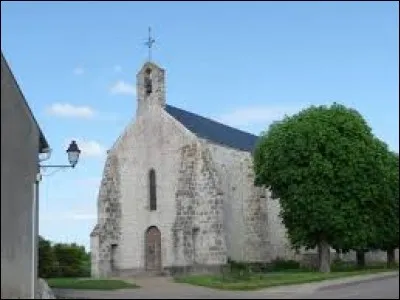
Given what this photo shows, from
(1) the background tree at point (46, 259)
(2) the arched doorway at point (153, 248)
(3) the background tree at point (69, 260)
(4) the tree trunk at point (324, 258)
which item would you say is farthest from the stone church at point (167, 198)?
(4) the tree trunk at point (324, 258)

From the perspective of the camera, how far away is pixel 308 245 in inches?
1607

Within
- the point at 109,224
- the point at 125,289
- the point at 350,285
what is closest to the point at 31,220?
the point at 125,289

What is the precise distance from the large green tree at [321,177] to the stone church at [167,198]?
449 cm

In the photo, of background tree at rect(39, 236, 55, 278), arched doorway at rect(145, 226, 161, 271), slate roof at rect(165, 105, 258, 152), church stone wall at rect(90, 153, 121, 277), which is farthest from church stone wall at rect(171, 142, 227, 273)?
background tree at rect(39, 236, 55, 278)

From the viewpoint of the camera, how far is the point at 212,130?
1944 inches

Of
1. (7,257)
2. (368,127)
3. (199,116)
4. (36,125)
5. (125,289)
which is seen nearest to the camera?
(7,257)

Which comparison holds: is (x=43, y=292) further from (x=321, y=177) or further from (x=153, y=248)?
(x=153, y=248)

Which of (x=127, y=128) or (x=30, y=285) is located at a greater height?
(x=127, y=128)

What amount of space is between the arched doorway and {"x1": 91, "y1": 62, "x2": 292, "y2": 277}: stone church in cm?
3

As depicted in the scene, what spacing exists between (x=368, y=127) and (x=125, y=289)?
2067 cm

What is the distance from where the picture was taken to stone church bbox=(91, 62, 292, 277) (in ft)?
139

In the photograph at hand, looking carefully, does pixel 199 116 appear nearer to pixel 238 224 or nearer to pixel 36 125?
pixel 238 224

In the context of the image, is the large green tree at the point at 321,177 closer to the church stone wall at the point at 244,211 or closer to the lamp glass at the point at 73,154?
the church stone wall at the point at 244,211

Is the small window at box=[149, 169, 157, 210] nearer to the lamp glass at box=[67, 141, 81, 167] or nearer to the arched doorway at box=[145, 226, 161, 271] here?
the arched doorway at box=[145, 226, 161, 271]
